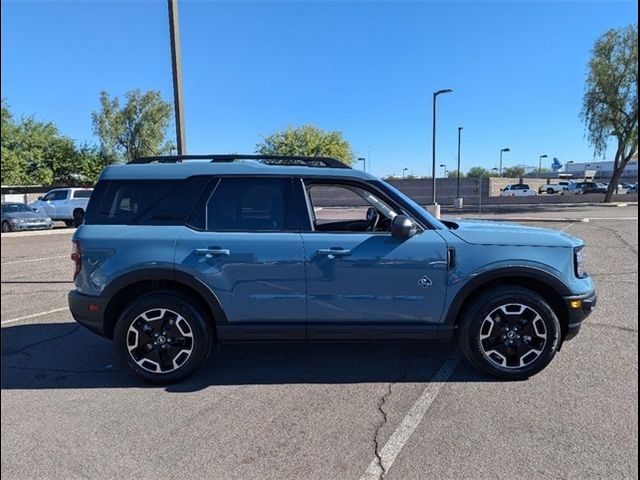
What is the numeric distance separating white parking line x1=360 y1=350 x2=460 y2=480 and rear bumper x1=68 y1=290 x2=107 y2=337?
8.32 ft

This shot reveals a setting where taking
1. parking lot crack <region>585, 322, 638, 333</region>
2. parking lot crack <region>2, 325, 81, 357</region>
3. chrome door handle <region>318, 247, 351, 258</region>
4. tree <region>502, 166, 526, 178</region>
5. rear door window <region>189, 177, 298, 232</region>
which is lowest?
parking lot crack <region>585, 322, 638, 333</region>

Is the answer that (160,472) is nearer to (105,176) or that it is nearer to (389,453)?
(389,453)

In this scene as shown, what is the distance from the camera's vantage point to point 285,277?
3775mm

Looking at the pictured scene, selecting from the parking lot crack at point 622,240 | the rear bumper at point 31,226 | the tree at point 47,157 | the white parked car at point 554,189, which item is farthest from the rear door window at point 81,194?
the white parked car at point 554,189

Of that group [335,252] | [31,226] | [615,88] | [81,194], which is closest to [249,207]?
[335,252]

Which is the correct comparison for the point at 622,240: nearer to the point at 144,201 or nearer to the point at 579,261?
the point at 579,261

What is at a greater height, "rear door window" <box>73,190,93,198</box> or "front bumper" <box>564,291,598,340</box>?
"rear door window" <box>73,190,93,198</box>

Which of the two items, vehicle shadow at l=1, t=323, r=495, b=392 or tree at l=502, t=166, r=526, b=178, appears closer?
vehicle shadow at l=1, t=323, r=495, b=392

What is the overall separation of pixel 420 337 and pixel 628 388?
169 cm

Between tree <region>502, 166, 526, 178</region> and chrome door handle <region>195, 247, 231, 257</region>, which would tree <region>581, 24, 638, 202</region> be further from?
tree <region>502, 166, 526, 178</region>

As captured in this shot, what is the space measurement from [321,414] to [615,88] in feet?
117

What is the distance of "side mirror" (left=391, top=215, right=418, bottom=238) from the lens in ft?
12.2

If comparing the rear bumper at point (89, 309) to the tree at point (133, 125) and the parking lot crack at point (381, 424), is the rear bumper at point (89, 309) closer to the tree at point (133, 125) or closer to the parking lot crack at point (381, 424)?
the parking lot crack at point (381, 424)

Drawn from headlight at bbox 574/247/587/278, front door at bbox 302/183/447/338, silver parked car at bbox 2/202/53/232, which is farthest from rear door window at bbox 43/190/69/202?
headlight at bbox 574/247/587/278
